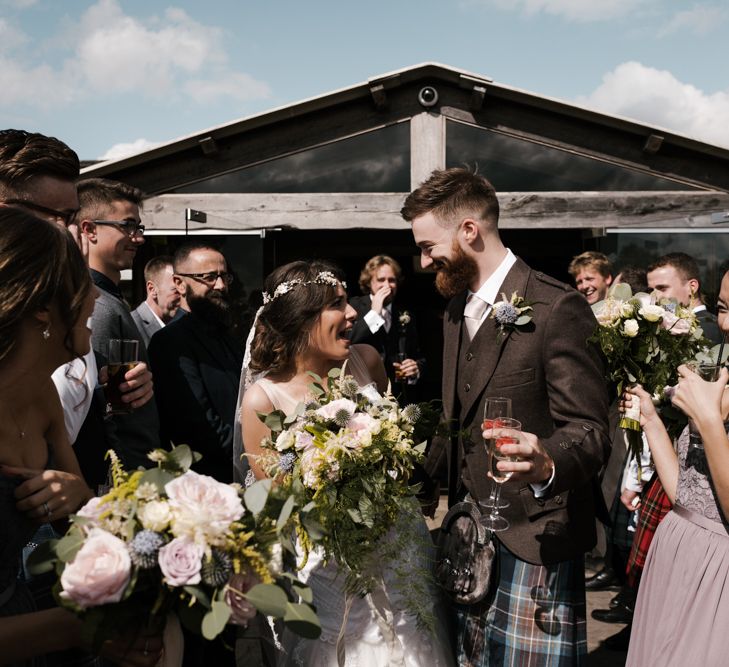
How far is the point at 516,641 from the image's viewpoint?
2656 millimetres

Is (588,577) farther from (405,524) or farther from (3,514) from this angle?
(3,514)

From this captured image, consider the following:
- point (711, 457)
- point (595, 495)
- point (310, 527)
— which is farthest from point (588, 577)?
point (310, 527)

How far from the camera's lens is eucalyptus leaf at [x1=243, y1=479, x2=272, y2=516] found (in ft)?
5.42

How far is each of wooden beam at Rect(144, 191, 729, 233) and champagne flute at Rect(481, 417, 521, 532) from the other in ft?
18.2

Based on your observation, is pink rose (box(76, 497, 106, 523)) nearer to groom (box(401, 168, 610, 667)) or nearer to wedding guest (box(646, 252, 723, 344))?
groom (box(401, 168, 610, 667))

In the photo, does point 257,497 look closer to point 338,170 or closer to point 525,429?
point 525,429

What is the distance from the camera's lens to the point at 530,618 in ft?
8.73

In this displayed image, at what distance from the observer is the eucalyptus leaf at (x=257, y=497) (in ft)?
5.42

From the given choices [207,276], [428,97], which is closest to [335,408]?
[207,276]

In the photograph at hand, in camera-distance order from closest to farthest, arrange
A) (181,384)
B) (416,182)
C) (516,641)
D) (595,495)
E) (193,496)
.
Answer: (193,496) < (516,641) < (595,495) < (181,384) < (416,182)

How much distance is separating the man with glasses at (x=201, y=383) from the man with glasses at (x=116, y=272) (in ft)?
1.87

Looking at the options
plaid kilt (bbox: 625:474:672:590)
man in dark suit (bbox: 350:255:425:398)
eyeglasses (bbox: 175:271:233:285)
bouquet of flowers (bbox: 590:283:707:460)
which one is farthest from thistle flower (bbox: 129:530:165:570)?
man in dark suit (bbox: 350:255:425:398)

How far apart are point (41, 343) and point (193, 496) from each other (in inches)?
28.2

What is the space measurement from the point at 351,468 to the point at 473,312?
3.43 ft
